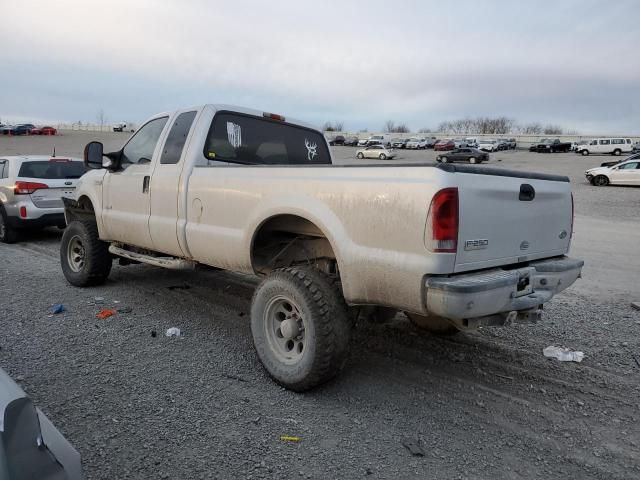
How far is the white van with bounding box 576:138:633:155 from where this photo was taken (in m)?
50.7

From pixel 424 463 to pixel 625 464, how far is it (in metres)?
1.16

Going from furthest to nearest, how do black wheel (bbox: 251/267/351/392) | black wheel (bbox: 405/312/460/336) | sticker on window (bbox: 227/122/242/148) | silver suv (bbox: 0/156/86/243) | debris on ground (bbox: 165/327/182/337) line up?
silver suv (bbox: 0/156/86/243)
sticker on window (bbox: 227/122/242/148)
debris on ground (bbox: 165/327/182/337)
black wheel (bbox: 405/312/460/336)
black wheel (bbox: 251/267/351/392)

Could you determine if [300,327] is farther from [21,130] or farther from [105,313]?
[21,130]

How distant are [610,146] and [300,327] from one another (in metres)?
57.6

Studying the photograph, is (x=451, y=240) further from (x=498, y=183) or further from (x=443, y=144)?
(x=443, y=144)

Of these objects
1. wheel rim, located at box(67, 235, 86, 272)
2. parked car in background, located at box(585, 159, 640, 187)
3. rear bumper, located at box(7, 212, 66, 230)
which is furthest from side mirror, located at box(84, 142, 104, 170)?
parked car in background, located at box(585, 159, 640, 187)

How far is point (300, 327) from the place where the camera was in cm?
365

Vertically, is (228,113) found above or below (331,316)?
above

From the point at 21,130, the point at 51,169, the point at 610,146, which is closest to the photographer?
the point at 51,169

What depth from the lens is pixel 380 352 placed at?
443 centimetres

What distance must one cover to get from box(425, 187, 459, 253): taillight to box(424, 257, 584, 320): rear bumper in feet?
0.68

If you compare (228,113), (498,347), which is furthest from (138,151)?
(498,347)

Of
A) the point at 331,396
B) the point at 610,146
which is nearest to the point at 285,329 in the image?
the point at 331,396

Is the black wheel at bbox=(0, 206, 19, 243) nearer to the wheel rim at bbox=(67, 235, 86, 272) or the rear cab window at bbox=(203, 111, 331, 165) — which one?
the wheel rim at bbox=(67, 235, 86, 272)
